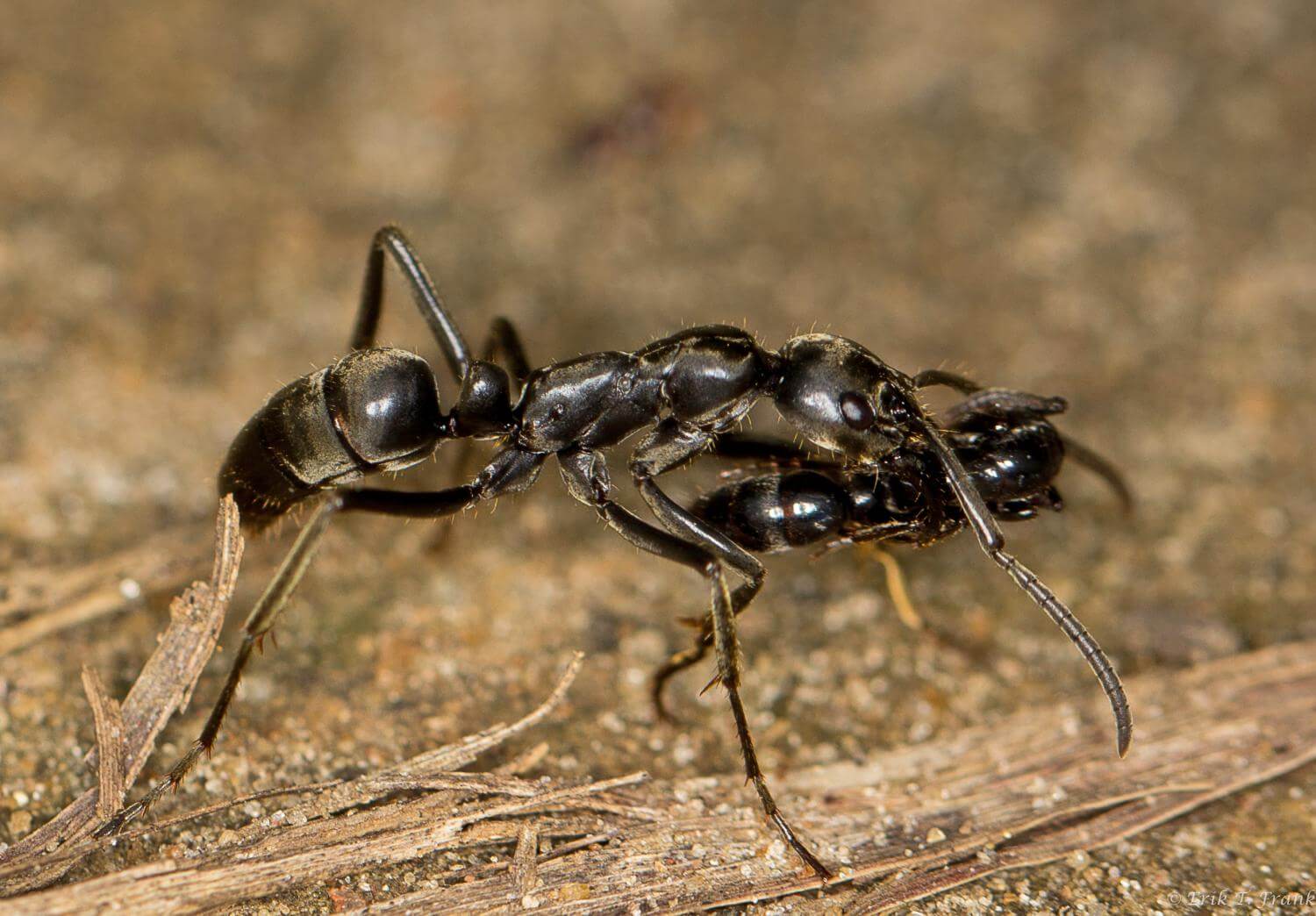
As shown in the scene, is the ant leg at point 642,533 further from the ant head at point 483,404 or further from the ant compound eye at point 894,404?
the ant compound eye at point 894,404

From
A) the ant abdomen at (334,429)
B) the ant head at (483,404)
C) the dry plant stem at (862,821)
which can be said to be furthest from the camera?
the ant head at (483,404)

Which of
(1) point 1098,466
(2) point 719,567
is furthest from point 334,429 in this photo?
(1) point 1098,466

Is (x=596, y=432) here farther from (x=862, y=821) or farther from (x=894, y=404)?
(x=862, y=821)

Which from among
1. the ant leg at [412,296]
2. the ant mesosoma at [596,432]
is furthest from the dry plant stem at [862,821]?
the ant leg at [412,296]

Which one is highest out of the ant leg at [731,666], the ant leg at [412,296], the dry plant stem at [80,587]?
the ant leg at [412,296]

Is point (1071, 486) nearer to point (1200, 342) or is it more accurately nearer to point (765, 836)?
point (1200, 342)
